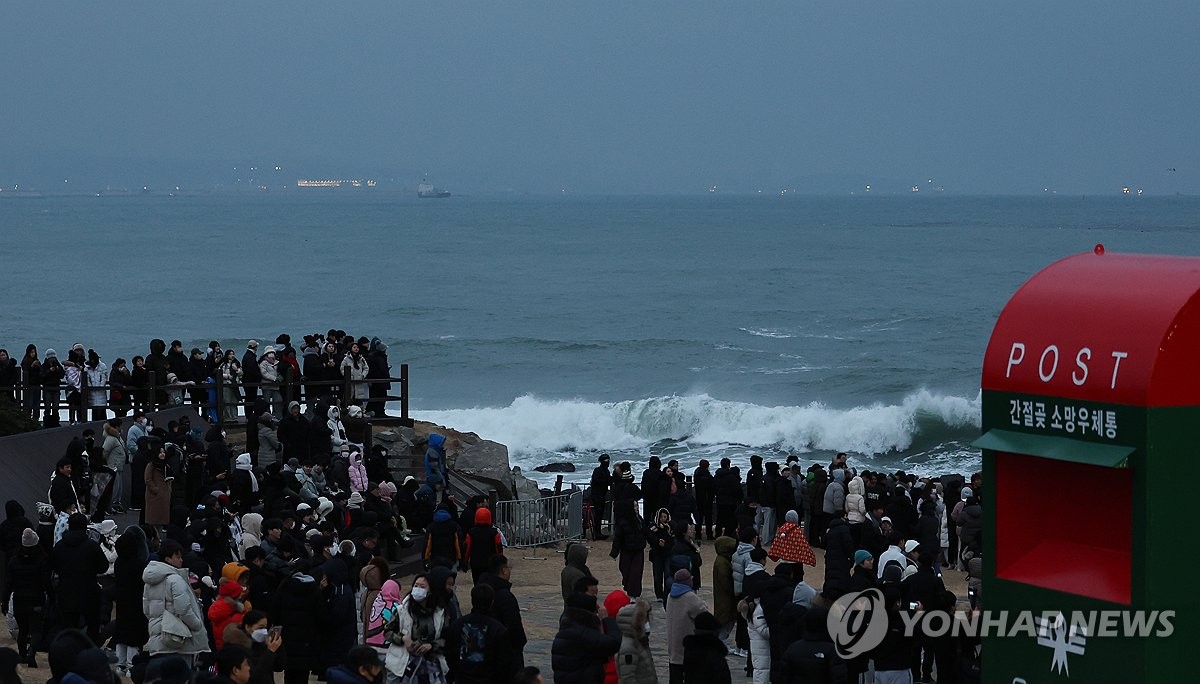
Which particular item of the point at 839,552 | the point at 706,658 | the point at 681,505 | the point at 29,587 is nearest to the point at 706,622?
the point at 706,658

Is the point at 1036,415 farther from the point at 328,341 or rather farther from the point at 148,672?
the point at 328,341

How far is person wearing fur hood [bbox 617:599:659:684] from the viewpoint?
385 inches

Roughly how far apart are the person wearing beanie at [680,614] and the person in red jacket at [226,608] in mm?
3156

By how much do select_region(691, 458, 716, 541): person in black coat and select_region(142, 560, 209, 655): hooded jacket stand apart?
414 inches

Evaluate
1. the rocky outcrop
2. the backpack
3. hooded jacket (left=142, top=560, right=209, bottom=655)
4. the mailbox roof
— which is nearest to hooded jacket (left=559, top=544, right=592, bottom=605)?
the backpack

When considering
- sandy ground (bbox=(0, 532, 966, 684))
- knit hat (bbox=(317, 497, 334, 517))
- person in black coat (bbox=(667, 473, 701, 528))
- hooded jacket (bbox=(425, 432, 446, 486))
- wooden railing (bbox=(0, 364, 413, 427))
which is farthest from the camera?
wooden railing (bbox=(0, 364, 413, 427))

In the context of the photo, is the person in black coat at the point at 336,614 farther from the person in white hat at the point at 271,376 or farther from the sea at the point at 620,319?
the sea at the point at 620,319

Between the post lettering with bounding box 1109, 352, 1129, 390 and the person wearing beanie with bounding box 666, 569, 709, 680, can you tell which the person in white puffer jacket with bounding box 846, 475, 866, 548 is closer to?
the person wearing beanie with bounding box 666, 569, 709, 680

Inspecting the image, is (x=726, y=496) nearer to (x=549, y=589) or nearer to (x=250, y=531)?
(x=549, y=589)

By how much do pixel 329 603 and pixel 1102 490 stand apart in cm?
583

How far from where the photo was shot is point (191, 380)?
21641 millimetres

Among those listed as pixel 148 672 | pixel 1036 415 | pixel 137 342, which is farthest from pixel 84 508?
pixel 137 342

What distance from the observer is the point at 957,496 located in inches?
731

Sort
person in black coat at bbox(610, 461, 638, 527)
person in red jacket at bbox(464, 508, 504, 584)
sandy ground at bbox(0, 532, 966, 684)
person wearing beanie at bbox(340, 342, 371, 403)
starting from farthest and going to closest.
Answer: person wearing beanie at bbox(340, 342, 371, 403) → person in black coat at bbox(610, 461, 638, 527) → person in red jacket at bbox(464, 508, 504, 584) → sandy ground at bbox(0, 532, 966, 684)
